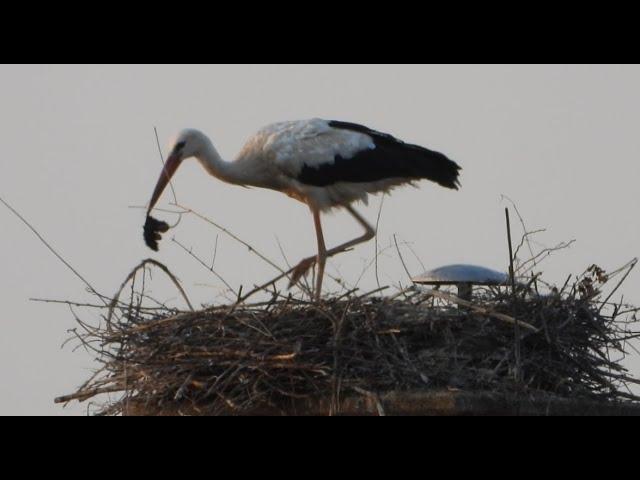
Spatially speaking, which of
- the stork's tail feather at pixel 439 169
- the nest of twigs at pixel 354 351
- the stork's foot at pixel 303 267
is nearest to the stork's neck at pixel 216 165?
the stork's foot at pixel 303 267

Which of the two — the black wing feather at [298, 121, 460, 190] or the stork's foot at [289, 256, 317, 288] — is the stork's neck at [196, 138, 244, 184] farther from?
the stork's foot at [289, 256, 317, 288]

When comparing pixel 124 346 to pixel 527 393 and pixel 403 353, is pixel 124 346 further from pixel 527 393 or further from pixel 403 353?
pixel 527 393

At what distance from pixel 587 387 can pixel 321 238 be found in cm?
287

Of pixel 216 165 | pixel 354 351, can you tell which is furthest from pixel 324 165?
pixel 354 351

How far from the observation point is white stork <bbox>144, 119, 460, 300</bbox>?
9227 millimetres

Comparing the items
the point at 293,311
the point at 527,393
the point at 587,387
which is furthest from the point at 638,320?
the point at 293,311

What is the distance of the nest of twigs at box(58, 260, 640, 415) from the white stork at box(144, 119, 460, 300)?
1.93 meters

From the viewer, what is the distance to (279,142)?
9.30 meters

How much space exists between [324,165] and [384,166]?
363 millimetres

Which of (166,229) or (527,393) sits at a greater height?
(166,229)

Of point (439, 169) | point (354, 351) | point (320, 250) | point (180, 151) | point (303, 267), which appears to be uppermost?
point (180, 151)

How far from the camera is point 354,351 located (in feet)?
22.0

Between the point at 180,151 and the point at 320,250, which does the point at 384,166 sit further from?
the point at 180,151

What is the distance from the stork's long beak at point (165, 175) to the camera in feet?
31.4
